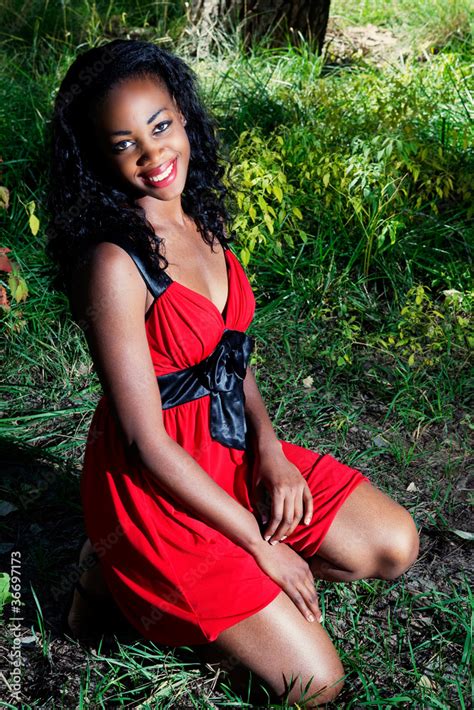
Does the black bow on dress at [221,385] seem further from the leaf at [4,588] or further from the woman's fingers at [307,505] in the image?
the leaf at [4,588]

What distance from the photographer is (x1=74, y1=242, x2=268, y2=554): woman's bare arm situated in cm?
192

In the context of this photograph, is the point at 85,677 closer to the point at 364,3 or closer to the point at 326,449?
the point at 326,449

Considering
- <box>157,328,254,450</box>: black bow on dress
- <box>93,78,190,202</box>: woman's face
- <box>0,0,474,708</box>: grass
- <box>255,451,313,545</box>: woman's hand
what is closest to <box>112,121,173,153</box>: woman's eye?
<box>93,78,190,202</box>: woman's face

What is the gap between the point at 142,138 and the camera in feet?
6.61

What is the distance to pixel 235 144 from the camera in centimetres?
419

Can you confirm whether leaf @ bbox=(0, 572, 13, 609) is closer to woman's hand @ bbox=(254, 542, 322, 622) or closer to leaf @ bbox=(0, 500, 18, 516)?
leaf @ bbox=(0, 500, 18, 516)

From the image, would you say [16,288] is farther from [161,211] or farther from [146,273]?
[146,273]

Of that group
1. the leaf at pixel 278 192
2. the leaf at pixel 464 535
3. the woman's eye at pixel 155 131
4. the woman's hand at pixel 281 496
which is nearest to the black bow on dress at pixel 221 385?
the woman's hand at pixel 281 496

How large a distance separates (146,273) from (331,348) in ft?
5.37

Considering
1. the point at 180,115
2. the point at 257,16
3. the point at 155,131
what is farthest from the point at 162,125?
the point at 257,16

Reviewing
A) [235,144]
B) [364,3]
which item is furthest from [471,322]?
[364,3]

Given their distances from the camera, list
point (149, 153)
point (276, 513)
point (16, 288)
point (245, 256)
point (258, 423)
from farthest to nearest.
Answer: point (245, 256) → point (16, 288) → point (258, 423) → point (276, 513) → point (149, 153)

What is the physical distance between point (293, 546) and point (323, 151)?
2.32 m

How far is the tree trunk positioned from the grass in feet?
1.55
